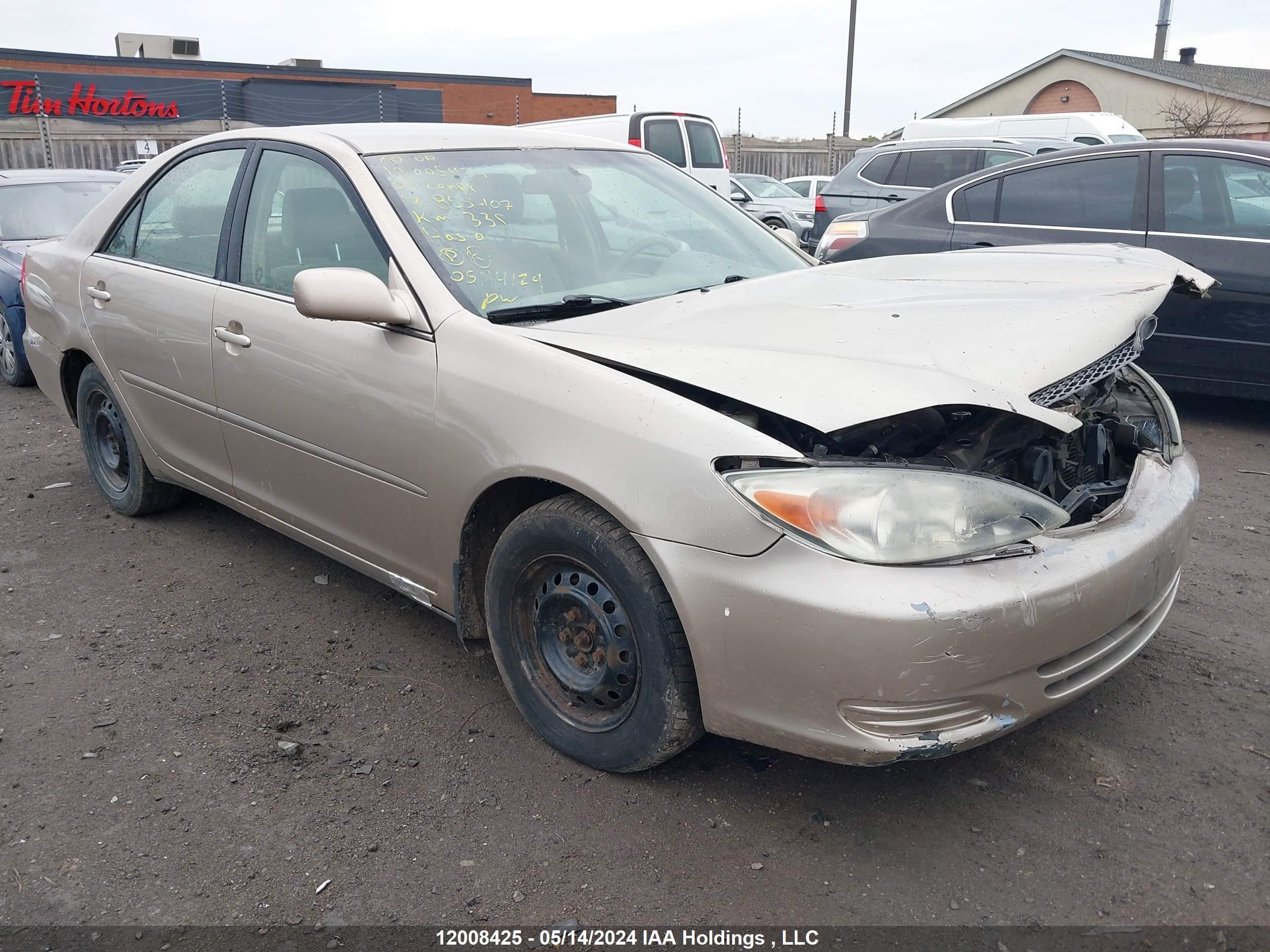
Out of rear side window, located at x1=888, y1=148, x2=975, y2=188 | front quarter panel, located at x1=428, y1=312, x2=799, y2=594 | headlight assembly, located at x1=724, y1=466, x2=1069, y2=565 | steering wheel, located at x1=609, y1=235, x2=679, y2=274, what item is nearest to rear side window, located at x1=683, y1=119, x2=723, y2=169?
rear side window, located at x1=888, y1=148, x2=975, y2=188

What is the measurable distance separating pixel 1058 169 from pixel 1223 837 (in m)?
5.00

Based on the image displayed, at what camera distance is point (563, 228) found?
3252 mm

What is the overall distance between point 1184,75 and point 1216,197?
2911cm

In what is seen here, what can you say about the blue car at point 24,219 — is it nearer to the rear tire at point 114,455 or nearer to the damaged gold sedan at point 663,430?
the rear tire at point 114,455

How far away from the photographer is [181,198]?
394 cm

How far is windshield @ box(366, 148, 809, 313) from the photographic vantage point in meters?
2.96

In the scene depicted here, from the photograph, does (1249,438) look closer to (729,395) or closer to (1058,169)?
(1058,169)

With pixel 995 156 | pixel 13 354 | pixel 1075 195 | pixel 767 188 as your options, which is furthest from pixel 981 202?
pixel 767 188

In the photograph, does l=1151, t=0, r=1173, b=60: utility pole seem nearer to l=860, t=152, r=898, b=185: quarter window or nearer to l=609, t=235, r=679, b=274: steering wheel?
l=860, t=152, r=898, b=185: quarter window

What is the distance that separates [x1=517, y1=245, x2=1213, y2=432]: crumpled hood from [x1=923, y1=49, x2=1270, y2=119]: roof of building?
29.2 m

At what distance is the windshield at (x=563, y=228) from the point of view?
296 cm

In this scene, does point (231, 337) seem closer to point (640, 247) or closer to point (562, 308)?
point (562, 308)

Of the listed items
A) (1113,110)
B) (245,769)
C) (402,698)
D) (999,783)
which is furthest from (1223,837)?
(1113,110)

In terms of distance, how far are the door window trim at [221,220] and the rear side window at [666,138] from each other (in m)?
10.1
